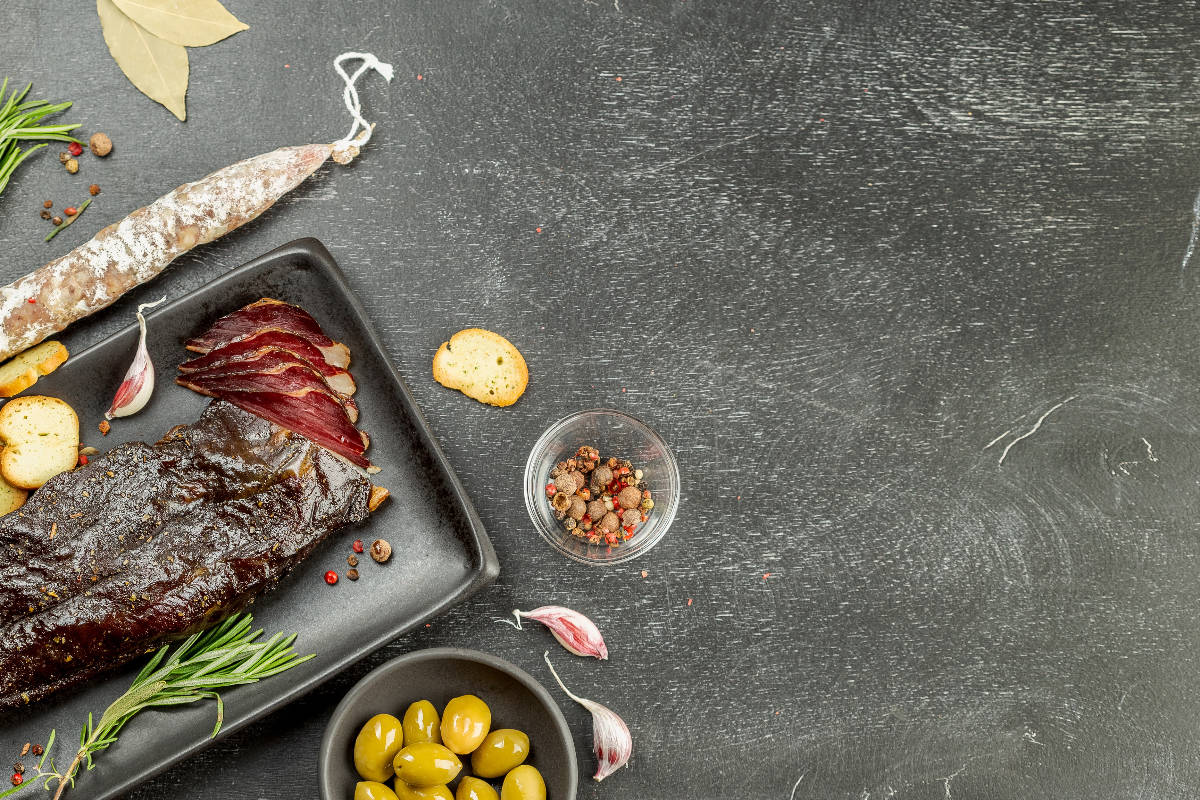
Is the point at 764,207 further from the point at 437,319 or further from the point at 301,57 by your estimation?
the point at 301,57

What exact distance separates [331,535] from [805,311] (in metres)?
1.59

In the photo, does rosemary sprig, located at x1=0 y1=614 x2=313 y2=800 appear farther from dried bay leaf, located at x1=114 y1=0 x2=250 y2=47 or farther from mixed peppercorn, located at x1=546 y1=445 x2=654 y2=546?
dried bay leaf, located at x1=114 y1=0 x2=250 y2=47

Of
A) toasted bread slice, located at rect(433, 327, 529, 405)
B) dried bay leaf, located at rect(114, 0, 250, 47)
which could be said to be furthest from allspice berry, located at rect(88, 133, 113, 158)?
toasted bread slice, located at rect(433, 327, 529, 405)

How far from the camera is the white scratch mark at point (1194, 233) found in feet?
8.07

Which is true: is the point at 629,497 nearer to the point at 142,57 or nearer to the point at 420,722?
the point at 420,722

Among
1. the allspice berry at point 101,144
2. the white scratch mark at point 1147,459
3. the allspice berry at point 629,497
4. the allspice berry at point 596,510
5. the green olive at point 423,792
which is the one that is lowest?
the green olive at point 423,792

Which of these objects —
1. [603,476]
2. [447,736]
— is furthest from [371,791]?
[603,476]

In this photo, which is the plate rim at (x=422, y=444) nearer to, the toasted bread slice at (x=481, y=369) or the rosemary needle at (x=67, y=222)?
the toasted bread slice at (x=481, y=369)

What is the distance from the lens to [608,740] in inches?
87.5

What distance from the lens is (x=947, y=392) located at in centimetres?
242

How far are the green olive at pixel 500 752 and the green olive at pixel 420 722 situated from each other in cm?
14

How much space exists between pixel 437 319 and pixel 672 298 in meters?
0.74

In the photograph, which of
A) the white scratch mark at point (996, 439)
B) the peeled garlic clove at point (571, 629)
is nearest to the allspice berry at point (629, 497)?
the peeled garlic clove at point (571, 629)

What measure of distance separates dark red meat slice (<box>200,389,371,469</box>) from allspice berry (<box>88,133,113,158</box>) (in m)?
0.90
